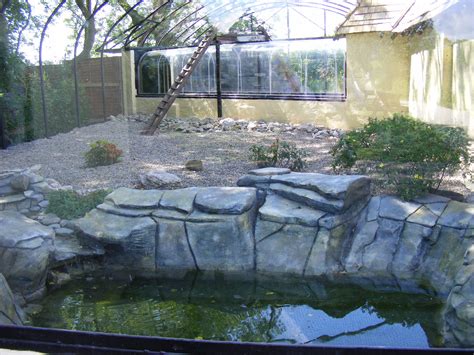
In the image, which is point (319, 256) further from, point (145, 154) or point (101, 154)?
point (101, 154)

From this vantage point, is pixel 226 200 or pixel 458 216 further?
pixel 226 200

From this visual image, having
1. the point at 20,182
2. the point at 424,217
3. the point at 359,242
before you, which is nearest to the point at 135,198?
the point at 20,182

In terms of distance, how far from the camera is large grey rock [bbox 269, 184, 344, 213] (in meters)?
5.38

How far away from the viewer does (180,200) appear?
572 cm

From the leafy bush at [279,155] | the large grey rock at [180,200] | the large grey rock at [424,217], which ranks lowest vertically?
the large grey rock at [424,217]

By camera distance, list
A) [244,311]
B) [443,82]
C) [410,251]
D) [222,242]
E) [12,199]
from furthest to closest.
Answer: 1. [443,82]
2. [12,199]
3. [222,242]
4. [410,251]
5. [244,311]

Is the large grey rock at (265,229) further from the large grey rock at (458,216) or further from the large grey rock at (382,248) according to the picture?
the large grey rock at (458,216)

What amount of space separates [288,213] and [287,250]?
1.17 feet

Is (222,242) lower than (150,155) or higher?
lower

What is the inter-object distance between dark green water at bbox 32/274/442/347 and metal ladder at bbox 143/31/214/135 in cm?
263

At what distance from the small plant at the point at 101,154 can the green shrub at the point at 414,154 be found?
3020mm

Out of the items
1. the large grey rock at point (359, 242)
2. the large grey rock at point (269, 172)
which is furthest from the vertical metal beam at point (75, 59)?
the large grey rock at point (359, 242)

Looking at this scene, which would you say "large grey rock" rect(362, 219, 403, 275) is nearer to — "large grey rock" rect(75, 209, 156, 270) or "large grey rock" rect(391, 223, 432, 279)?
"large grey rock" rect(391, 223, 432, 279)

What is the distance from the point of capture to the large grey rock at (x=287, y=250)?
5.29m
